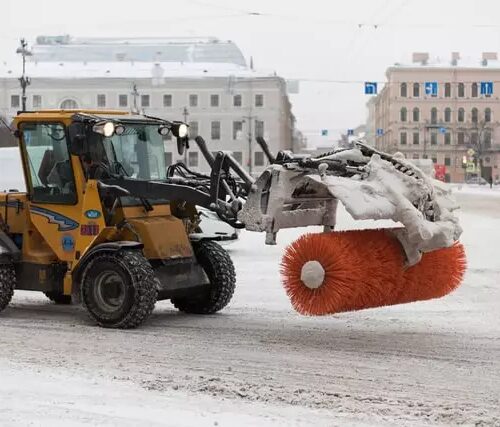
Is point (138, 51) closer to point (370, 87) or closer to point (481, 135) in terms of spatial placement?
point (481, 135)

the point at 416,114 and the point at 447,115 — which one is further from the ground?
the point at 416,114

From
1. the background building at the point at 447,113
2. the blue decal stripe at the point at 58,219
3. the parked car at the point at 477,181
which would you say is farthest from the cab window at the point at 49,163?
the background building at the point at 447,113

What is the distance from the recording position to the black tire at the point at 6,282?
1006cm

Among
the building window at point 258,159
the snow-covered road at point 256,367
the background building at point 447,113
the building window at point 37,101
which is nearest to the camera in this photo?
the snow-covered road at point 256,367

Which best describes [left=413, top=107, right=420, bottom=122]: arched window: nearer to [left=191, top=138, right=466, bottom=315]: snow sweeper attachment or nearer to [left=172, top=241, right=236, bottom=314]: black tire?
[left=172, top=241, right=236, bottom=314]: black tire

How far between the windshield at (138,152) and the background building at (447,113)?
11130 centimetres

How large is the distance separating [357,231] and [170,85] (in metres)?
96.3

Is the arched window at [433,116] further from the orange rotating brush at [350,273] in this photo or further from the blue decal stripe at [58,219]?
the orange rotating brush at [350,273]

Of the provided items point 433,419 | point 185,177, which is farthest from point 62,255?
point 433,419

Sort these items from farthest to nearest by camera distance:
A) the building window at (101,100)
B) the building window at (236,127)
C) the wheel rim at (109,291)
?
the building window at (236,127), the building window at (101,100), the wheel rim at (109,291)

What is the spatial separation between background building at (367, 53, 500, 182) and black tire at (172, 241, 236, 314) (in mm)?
111097

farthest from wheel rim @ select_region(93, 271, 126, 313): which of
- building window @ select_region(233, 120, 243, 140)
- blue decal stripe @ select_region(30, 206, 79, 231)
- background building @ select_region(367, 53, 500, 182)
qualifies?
background building @ select_region(367, 53, 500, 182)

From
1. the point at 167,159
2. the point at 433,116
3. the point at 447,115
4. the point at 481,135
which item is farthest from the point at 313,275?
the point at 447,115

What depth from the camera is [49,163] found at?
32.8 feet
